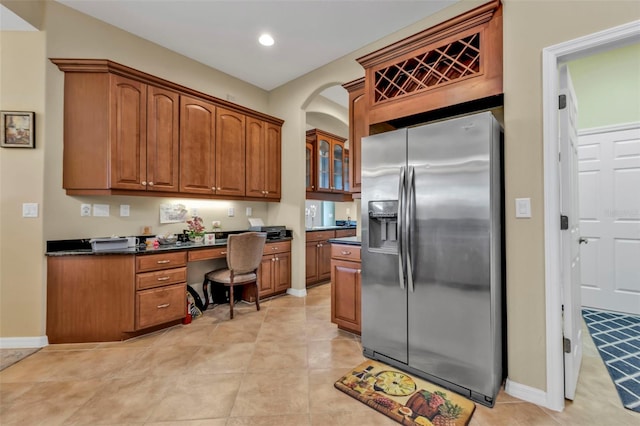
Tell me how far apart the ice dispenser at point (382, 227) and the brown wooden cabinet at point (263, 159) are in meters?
2.14

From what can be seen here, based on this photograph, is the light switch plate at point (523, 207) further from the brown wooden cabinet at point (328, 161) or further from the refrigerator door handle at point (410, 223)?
the brown wooden cabinet at point (328, 161)

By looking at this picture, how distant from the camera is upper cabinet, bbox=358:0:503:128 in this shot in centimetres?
192

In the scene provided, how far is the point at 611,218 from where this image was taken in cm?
318

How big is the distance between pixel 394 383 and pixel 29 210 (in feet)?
11.1

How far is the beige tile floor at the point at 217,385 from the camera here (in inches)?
63.7

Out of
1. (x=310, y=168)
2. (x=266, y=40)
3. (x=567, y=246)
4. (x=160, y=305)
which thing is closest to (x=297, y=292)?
(x=160, y=305)

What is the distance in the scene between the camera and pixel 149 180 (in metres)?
2.90

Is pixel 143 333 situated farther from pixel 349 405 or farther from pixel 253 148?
pixel 253 148

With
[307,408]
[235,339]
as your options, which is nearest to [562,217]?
[307,408]

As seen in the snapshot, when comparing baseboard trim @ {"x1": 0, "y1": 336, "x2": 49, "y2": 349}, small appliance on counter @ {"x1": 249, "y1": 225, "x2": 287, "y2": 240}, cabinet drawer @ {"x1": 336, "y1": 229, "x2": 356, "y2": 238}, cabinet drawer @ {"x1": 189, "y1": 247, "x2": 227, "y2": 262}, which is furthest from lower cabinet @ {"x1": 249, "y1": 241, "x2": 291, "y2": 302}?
baseboard trim @ {"x1": 0, "y1": 336, "x2": 49, "y2": 349}

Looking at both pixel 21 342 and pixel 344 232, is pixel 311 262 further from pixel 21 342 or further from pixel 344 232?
pixel 21 342

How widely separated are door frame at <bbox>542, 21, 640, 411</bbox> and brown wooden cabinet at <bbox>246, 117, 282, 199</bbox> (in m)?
3.18

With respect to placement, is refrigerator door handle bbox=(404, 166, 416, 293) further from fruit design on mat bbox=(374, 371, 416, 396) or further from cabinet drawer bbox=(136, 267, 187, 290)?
cabinet drawer bbox=(136, 267, 187, 290)

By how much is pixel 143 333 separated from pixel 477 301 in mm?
2958
